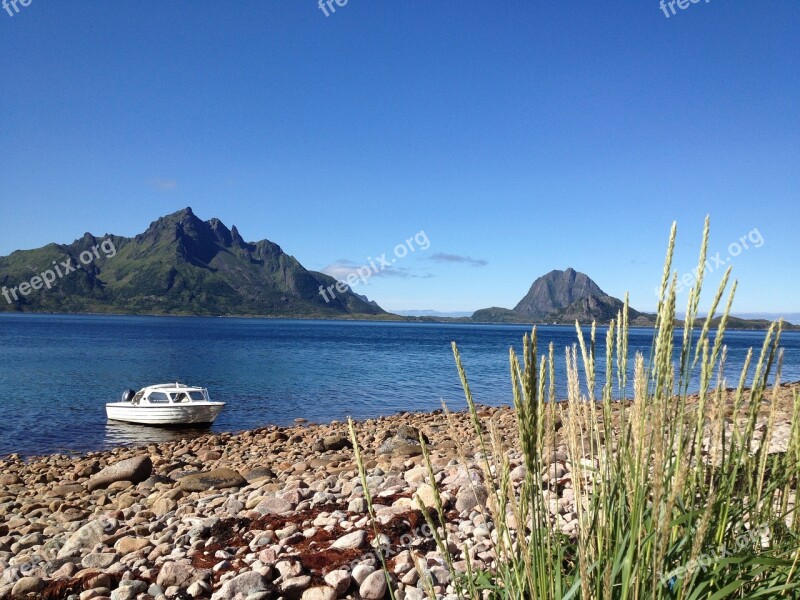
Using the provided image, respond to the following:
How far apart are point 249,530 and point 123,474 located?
8.83 metres

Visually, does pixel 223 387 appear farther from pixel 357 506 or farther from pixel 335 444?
pixel 357 506

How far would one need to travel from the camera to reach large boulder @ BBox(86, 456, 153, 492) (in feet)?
43.8

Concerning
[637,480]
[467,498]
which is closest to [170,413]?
[467,498]

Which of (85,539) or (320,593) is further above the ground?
(320,593)

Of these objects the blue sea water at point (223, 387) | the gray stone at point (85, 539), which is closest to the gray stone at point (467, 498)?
the gray stone at point (85, 539)

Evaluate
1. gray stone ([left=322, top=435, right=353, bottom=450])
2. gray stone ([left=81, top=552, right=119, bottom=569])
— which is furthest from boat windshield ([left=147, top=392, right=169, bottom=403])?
gray stone ([left=81, top=552, right=119, bottom=569])

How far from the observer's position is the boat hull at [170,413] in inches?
982

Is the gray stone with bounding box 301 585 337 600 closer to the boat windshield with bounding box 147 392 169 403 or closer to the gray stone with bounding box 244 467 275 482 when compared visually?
the gray stone with bounding box 244 467 275 482

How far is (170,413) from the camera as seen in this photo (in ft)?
82.4

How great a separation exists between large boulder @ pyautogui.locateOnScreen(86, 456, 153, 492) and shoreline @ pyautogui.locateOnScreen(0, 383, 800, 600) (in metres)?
0.03

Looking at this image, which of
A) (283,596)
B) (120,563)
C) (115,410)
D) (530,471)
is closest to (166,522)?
(120,563)

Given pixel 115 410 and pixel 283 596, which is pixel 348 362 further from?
pixel 283 596

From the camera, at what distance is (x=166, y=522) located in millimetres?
8414

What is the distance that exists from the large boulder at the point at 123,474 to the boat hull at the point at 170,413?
11.1 meters
